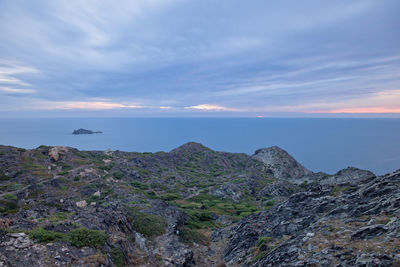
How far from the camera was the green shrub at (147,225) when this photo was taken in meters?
21.4

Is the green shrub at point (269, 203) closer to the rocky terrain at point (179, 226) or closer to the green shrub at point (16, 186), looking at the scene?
the rocky terrain at point (179, 226)

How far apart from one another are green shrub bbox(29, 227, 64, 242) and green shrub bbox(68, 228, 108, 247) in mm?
818

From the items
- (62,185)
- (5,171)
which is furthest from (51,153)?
(62,185)

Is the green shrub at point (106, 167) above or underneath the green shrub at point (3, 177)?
underneath

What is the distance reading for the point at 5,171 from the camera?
41531 mm

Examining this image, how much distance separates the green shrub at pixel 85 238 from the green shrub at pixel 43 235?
0.82 metres

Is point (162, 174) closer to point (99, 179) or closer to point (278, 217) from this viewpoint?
point (99, 179)

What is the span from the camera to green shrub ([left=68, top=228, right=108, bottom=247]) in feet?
44.9

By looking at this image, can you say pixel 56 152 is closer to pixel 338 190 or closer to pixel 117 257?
pixel 117 257

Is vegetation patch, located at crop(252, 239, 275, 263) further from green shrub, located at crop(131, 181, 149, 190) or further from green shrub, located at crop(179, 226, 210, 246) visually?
green shrub, located at crop(131, 181, 149, 190)

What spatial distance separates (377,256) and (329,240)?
3.69 m

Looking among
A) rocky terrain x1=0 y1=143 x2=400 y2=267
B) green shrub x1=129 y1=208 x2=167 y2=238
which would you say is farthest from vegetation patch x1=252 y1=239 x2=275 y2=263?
green shrub x1=129 y1=208 x2=167 y2=238

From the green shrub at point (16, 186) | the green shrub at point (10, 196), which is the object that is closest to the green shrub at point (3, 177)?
the green shrub at point (16, 186)

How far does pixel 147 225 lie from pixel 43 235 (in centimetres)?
1112
